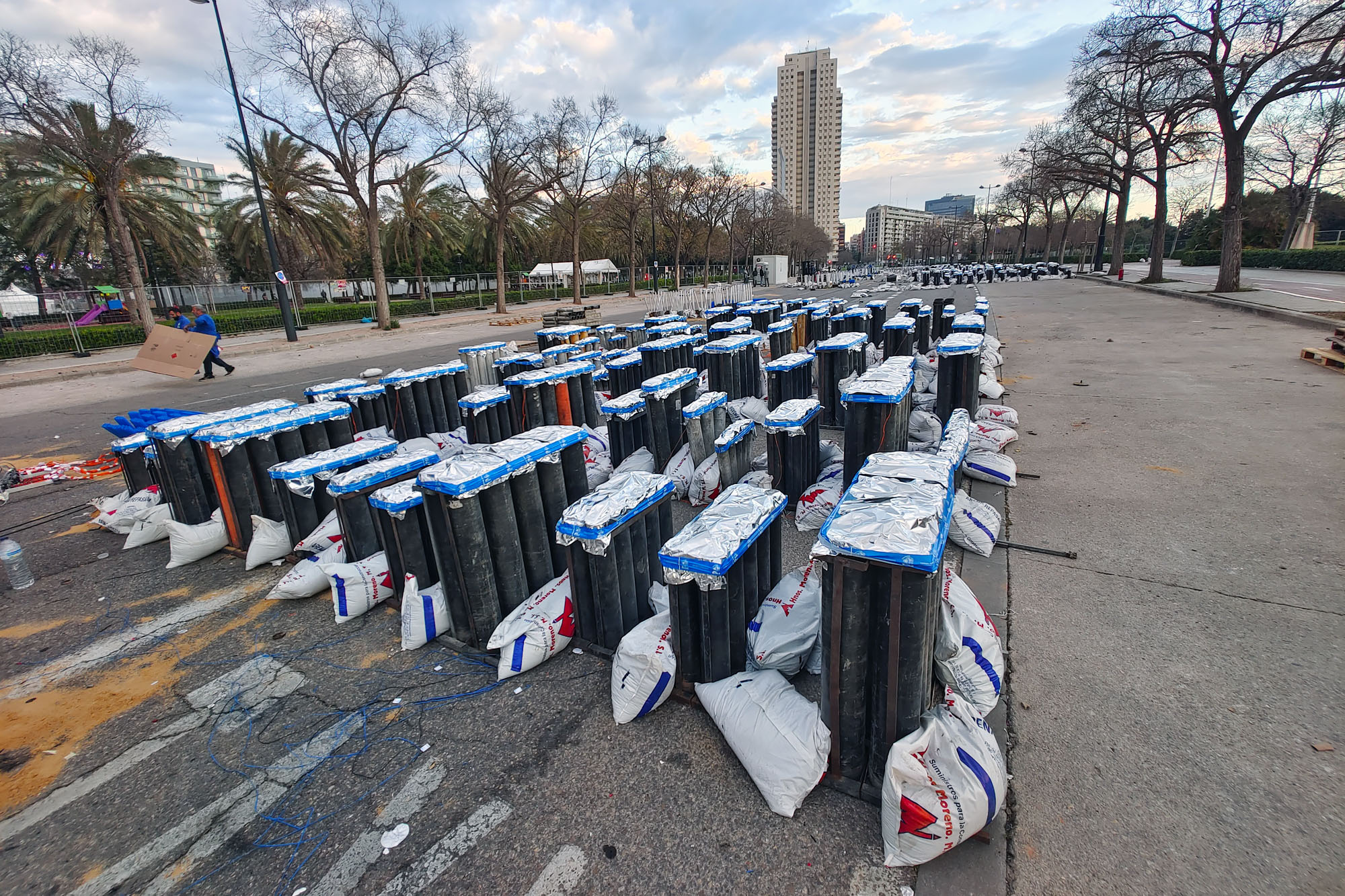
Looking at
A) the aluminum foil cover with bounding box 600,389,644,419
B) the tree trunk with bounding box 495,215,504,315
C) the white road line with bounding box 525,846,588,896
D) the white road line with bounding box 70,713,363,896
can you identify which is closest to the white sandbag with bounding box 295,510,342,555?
the white road line with bounding box 70,713,363,896

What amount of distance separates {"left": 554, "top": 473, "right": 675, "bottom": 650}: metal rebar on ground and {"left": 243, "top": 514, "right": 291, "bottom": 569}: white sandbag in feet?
9.56

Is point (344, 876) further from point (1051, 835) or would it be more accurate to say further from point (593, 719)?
point (1051, 835)

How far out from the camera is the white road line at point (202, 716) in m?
Answer: 2.47

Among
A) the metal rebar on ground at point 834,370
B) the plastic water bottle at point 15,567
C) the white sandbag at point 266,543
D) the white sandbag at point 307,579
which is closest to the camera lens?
the white sandbag at point 307,579

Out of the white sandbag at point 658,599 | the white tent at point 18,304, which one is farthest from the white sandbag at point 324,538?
the white tent at point 18,304

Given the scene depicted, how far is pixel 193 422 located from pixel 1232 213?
2923 centimetres

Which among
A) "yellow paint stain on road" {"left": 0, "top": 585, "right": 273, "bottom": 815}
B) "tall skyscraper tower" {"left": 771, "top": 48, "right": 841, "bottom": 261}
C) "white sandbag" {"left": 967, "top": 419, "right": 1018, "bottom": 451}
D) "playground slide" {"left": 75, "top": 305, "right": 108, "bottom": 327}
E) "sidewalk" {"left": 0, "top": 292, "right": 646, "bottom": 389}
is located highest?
"tall skyscraper tower" {"left": 771, "top": 48, "right": 841, "bottom": 261}

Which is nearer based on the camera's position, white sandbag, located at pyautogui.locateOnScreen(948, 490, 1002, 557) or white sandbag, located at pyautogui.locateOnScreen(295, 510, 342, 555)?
white sandbag, located at pyautogui.locateOnScreen(948, 490, 1002, 557)

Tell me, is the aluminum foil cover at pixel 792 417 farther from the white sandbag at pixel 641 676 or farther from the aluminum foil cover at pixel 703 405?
the white sandbag at pixel 641 676

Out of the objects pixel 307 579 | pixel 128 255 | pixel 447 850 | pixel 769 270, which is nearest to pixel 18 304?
pixel 128 255

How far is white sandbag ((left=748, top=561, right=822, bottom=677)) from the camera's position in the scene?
2.80 m

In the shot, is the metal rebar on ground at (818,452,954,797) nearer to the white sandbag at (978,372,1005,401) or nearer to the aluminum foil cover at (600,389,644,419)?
the aluminum foil cover at (600,389,644,419)

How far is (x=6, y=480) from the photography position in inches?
269

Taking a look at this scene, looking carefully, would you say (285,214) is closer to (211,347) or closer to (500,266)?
(500,266)
